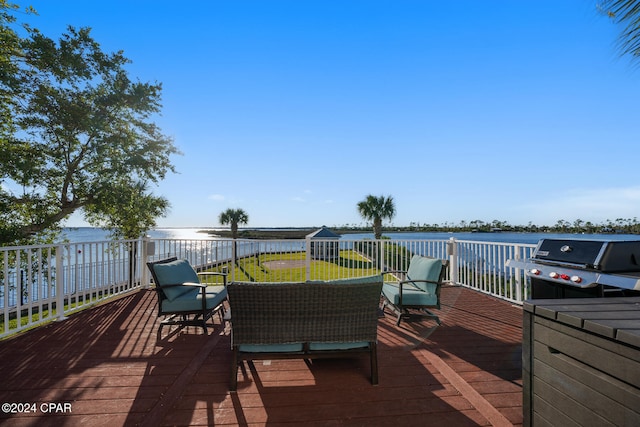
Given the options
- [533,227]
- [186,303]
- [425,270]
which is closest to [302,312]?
[186,303]

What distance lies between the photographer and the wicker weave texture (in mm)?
2236

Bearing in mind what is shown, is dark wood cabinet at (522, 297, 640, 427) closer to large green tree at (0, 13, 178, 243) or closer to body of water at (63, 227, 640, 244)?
body of water at (63, 227, 640, 244)

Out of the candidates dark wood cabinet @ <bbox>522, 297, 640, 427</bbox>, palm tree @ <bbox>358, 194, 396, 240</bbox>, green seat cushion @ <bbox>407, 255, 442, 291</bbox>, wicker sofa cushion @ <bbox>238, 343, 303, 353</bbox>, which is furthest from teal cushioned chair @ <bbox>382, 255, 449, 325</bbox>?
palm tree @ <bbox>358, 194, 396, 240</bbox>

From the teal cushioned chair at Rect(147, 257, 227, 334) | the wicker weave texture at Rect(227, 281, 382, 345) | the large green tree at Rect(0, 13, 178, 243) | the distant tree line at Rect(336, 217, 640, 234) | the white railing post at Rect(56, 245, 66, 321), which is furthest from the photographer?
the large green tree at Rect(0, 13, 178, 243)

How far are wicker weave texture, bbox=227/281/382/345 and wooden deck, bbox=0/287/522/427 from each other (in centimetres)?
41

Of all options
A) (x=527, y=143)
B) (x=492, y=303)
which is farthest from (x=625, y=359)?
(x=527, y=143)

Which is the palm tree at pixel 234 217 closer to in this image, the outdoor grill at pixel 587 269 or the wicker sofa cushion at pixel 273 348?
the wicker sofa cushion at pixel 273 348

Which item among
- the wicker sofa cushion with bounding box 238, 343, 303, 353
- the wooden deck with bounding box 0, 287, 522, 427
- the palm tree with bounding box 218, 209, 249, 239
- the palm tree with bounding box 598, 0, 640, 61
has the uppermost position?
the palm tree with bounding box 598, 0, 640, 61

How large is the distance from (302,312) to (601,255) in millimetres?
2519

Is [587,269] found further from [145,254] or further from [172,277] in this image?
[145,254]

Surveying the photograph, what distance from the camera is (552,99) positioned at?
6215mm

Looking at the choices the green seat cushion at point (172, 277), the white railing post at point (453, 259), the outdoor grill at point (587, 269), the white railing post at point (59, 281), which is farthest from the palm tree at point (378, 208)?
the white railing post at point (59, 281)

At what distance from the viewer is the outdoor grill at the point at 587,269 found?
230 cm

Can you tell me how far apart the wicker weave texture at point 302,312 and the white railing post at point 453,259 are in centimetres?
439
